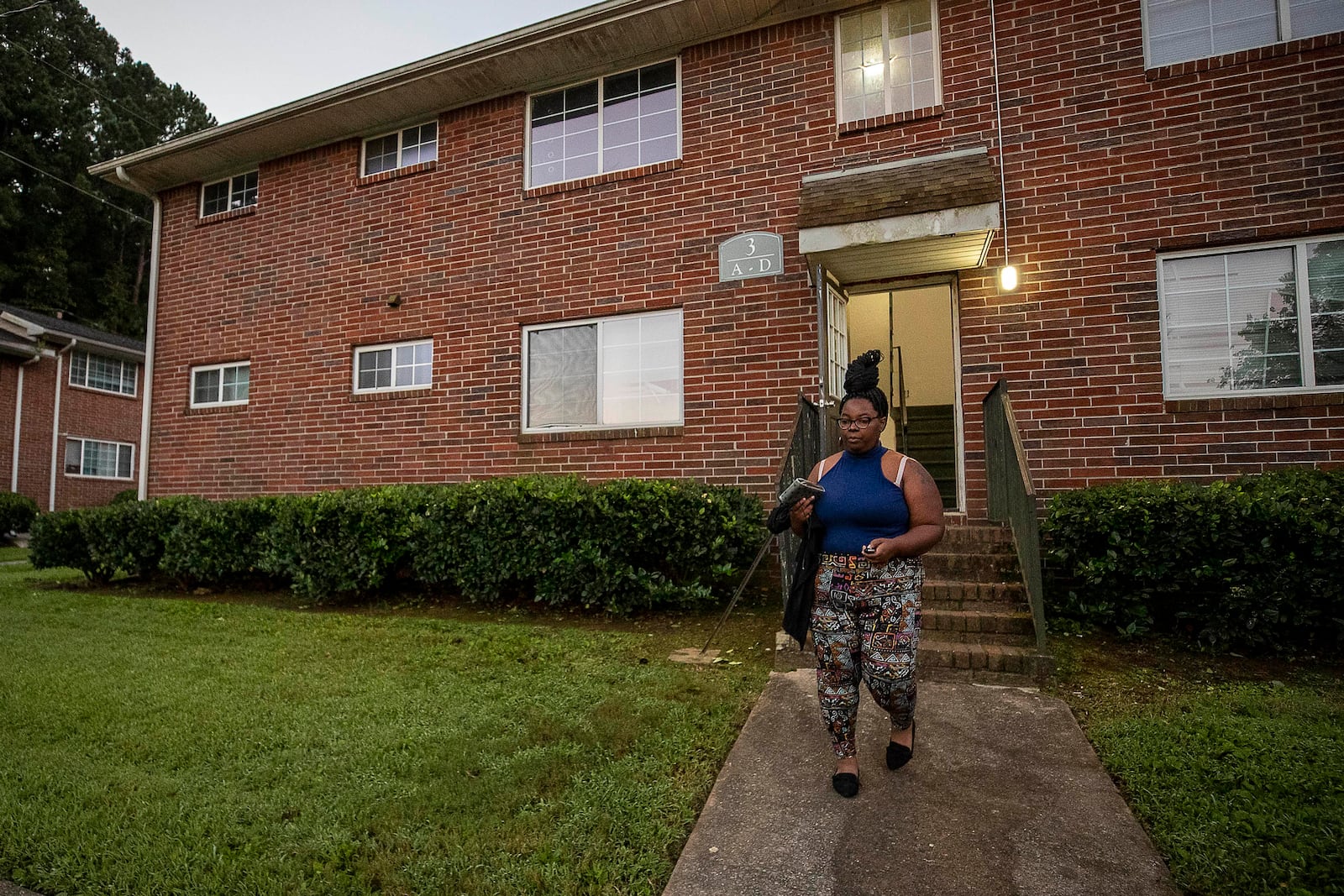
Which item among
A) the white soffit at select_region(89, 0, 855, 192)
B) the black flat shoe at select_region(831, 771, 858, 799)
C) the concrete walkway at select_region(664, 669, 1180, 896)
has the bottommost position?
the concrete walkway at select_region(664, 669, 1180, 896)

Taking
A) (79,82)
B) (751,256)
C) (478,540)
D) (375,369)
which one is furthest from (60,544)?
(79,82)

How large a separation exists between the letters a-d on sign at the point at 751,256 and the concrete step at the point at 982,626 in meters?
3.99

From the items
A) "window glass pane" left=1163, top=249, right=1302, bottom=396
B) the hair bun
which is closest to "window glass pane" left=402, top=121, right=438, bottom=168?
the hair bun

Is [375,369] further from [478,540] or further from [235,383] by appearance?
[478,540]

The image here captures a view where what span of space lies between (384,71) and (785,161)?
5093 mm

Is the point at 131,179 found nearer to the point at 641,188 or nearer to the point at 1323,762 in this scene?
the point at 641,188

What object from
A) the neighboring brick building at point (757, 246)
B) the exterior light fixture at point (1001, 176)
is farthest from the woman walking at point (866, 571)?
the exterior light fixture at point (1001, 176)

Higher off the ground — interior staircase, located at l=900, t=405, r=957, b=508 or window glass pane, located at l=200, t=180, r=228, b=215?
window glass pane, located at l=200, t=180, r=228, b=215

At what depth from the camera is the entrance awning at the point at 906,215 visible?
6102 millimetres

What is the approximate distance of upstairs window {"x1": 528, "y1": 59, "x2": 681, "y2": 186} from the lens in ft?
27.3

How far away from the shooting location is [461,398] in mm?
8945

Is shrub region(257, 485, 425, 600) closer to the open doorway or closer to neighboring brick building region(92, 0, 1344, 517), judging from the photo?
neighboring brick building region(92, 0, 1344, 517)

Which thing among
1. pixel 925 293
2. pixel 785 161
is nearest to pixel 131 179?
pixel 785 161

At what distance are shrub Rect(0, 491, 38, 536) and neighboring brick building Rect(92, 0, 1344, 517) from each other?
8384 millimetres
